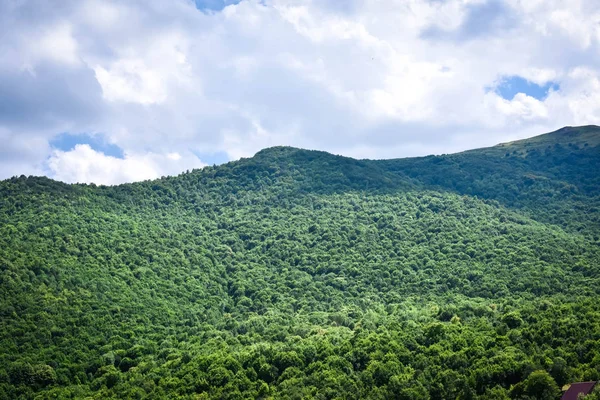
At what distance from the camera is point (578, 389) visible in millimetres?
50719

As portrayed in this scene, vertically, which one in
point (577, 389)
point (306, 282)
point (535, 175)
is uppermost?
point (535, 175)

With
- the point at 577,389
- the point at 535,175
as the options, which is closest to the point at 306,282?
the point at 577,389

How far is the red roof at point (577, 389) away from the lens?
49594 millimetres

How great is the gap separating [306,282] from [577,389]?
66.4 meters

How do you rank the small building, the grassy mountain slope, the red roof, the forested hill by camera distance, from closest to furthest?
1. the small building
2. the red roof
3. the forested hill
4. the grassy mountain slope

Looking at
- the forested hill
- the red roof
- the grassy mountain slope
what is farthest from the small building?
the grassy mountain slope

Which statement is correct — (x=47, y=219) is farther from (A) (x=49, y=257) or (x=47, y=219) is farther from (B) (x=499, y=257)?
(B) (x=499, y=257)

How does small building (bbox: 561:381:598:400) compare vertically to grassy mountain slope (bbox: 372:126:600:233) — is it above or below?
below

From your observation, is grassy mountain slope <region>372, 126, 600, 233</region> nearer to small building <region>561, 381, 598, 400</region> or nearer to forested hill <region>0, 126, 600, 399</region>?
forested hill <region>0, 126, 600, 399</region>

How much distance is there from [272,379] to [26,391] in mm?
29662

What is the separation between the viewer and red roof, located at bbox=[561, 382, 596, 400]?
49594 millimetres

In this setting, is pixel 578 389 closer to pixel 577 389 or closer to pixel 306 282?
pixel 577 389

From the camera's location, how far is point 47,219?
115 m

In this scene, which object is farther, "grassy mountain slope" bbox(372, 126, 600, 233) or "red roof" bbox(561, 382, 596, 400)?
"grassy mountain slope" bbox(372, 126, 600, 233)
